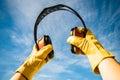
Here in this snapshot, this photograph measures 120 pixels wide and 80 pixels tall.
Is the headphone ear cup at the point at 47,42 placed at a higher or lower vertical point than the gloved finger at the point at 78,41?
higher

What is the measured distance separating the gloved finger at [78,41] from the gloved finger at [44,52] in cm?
108

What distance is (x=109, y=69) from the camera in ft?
16.5

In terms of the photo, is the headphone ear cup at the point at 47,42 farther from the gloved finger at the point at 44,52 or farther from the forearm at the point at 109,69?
the forearm at the point at 109,69

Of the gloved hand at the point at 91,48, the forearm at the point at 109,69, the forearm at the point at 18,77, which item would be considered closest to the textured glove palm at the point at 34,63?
the forearm at the point at 18,77

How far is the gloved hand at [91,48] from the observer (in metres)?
5.81

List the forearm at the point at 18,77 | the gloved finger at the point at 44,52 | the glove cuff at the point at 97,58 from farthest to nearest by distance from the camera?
Result: 1. the gloved finger at the point at 44,52
2. the forearm at the point at 18,77
3. the glove cuff at the point at 97,58

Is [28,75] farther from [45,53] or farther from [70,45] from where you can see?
[70,45]

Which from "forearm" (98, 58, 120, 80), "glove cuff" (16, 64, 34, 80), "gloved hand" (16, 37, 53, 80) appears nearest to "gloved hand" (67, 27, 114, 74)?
"forearm" (98, 58, 120, 80)

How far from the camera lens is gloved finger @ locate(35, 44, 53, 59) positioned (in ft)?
26.5

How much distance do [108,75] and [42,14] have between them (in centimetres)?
451

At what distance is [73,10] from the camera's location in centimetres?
833

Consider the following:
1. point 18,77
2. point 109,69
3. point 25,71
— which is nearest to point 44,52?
point 25,71

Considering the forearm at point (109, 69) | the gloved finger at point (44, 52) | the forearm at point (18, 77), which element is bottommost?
the forearm at point (109, 69)

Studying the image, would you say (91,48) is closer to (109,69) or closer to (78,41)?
(78,41)
